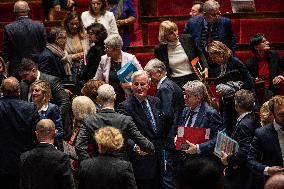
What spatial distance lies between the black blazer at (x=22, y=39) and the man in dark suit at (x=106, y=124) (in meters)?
2.43

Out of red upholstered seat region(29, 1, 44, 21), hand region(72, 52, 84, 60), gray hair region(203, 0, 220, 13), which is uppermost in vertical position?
gray hair region(203, 0, 220, 13)

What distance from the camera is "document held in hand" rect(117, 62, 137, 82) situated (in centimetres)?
718

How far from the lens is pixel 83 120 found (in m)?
6.08

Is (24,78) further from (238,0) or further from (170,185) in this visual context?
(238,0)

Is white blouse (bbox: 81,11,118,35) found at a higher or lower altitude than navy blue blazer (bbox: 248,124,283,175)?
higher

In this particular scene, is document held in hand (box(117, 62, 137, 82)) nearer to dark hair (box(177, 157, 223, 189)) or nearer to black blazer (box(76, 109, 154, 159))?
black blazer (box(76, 109, 154, 159))

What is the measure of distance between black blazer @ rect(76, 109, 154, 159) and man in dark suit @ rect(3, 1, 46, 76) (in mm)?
2484

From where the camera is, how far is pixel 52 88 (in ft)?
23.4

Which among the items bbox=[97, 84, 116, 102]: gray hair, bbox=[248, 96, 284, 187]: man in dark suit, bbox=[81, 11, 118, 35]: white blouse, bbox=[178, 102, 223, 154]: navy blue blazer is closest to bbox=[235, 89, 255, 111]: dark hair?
bbox=[178, 102, 223, 154]: navy blue blazer

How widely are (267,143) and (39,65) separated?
2.90 m

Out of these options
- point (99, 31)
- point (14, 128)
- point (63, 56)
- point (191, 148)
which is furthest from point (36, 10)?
point (191, 148)

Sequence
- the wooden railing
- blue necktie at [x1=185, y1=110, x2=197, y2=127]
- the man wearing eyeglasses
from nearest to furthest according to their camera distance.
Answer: blue necktie at [x1=185, y1=110, x2=197, y2=127] → the man wearing eyeglasses → the wooden railing

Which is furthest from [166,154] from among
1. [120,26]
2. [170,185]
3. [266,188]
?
[266,188]

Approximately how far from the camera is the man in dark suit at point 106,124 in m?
5.96
